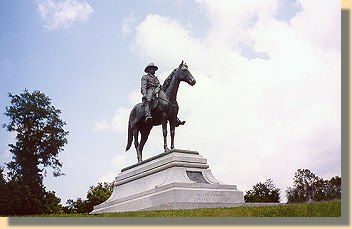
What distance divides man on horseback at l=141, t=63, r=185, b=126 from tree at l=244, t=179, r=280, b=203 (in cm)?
397

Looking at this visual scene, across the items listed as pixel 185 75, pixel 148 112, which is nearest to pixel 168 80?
pixel 185 75

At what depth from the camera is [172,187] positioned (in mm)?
14977

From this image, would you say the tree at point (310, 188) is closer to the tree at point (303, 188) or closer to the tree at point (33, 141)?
the tree at point (303, 188)

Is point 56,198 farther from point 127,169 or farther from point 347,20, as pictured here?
point 347,20

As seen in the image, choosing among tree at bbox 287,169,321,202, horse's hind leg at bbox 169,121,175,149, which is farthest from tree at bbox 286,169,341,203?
horse's hind leg at bbox 169,121,175,149

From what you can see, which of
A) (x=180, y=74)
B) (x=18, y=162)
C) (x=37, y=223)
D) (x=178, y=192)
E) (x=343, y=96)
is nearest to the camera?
(x=343, y=96)

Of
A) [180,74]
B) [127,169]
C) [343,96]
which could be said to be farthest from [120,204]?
[343,96]

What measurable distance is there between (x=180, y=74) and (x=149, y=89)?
1.29 m

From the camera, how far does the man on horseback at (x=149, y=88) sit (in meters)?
16.9

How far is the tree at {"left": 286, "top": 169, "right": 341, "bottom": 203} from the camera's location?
46.2ft

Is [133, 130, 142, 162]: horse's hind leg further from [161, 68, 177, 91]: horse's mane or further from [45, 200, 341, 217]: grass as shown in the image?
[45, 200, 341, 217]: grass

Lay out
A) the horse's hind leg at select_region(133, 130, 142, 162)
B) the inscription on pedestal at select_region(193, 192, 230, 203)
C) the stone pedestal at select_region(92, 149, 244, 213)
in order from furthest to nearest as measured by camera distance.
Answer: the horse's hind leg at select_region(133, 130, 142, 162), the inscription on pedestal at select_region(193, 192, 230, 203), the stone pedestal at select_region(92, 149, 244, 213)

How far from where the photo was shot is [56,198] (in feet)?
70.7

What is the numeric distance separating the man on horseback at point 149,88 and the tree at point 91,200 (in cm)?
912
